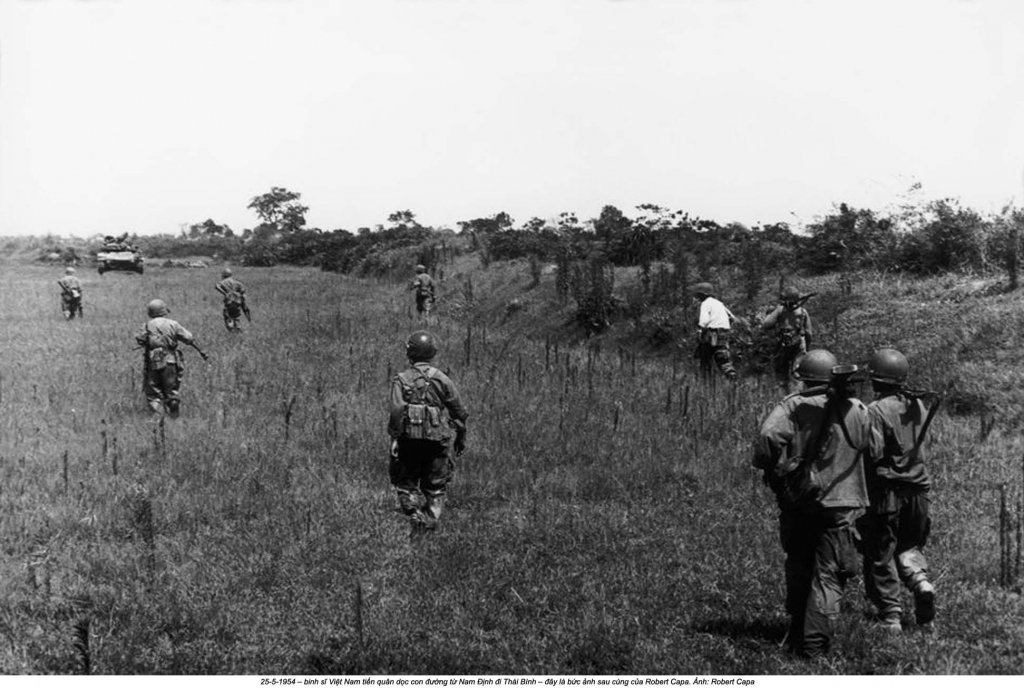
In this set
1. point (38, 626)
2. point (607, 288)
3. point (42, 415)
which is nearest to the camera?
point (38, 626)

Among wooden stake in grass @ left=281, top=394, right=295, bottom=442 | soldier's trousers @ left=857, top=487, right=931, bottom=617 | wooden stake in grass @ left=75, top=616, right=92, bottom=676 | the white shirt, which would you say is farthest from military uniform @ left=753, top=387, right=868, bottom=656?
the white shirt

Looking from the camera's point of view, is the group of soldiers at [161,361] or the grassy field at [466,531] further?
the group of soldiers at [161,361]

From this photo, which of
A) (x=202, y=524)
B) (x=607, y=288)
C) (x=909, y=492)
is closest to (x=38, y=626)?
(x=202, y=524)

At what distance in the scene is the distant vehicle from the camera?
3881 centimetres

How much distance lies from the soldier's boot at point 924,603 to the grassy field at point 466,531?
0.15 m

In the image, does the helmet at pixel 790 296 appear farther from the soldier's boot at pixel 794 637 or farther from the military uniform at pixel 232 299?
the military uniform at pixel 232 299

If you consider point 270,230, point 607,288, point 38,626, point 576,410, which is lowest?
point 38,626

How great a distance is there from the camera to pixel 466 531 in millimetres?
6961

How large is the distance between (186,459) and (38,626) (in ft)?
11.4

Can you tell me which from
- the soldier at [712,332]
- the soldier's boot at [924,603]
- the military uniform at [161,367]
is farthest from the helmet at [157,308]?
the soldier's boot at [924,603]

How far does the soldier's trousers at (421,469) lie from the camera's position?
7.11 m

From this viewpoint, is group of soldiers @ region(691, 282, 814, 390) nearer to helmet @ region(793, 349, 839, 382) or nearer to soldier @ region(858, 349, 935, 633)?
soldier @ region(858, 349, 935, 633)

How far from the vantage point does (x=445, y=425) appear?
706 centimetres
